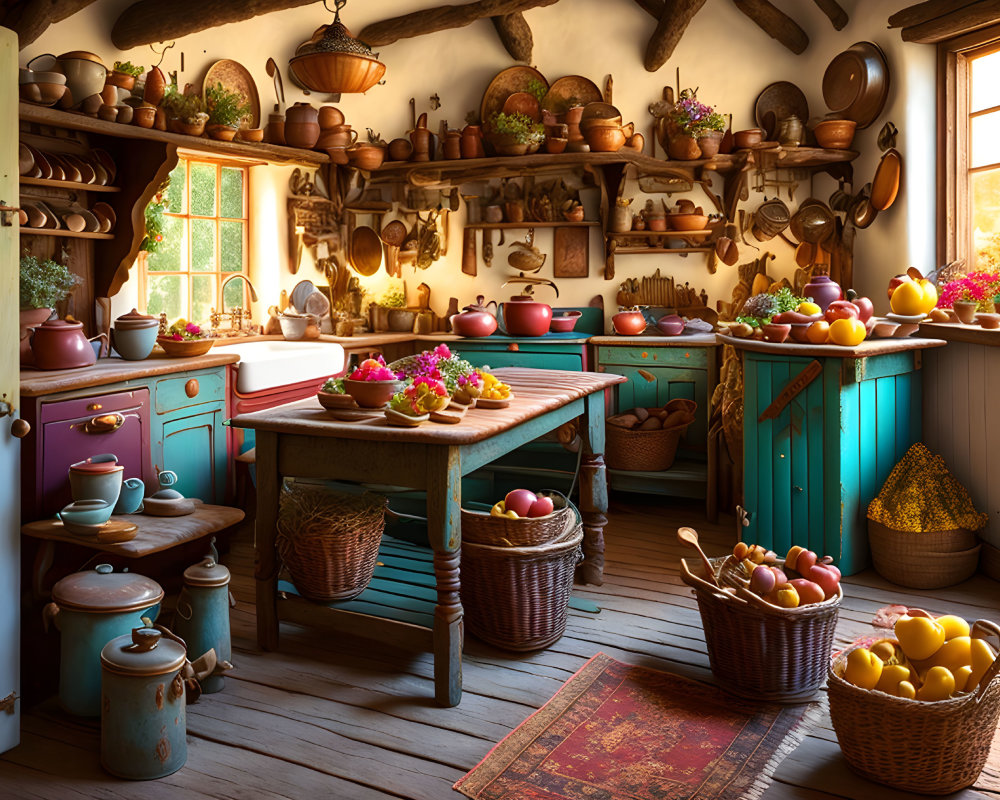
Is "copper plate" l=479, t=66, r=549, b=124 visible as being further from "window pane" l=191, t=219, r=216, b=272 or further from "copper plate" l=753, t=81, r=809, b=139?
"window pane" l=191, t=219, r=216, b=272

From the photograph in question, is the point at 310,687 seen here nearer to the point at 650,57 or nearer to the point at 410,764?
the point at 410,764

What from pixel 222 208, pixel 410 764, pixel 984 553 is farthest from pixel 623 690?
pixel 222 208

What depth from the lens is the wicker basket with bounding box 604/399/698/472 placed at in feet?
17.9

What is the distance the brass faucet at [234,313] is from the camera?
5523mm

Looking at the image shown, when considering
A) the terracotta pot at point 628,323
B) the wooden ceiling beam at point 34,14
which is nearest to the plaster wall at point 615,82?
the terracotta pot at point 628,323

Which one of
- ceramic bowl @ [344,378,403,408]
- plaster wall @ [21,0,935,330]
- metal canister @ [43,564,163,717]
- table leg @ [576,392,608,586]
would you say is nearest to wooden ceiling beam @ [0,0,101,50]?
plaster wall @ [21,0,935,330]

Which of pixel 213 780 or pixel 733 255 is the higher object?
pixel 733 255

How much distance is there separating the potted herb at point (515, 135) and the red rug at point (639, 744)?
3712 millimetres

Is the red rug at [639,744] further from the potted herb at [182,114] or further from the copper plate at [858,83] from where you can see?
the copper plate at [858,83]

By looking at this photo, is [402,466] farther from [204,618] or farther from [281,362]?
[281,362]

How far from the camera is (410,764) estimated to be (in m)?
2.68

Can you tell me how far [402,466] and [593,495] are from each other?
4.79ft

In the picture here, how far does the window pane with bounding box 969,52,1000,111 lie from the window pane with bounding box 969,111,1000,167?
2.9 inches

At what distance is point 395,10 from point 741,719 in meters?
5.06
